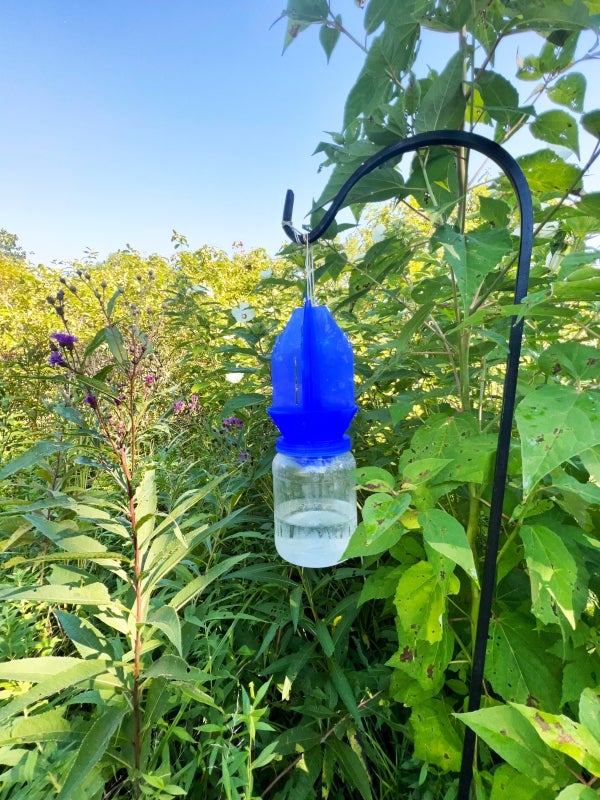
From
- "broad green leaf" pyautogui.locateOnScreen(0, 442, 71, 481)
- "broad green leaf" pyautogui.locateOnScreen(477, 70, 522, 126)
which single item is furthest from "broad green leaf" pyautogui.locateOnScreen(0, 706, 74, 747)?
"broad green leaf" pyautogui.locateOnScreen(477, 70, 522, 126)

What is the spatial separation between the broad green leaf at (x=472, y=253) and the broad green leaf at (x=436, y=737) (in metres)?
0.76

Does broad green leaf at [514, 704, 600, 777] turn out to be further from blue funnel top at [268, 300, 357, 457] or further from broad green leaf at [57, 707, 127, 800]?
broad green leaf at [57, 707, 127, 800]

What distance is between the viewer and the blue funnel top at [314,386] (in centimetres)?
66

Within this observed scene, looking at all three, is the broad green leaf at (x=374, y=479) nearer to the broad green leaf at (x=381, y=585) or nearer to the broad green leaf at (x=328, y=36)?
the broad green leaf at (x=381, y=585)

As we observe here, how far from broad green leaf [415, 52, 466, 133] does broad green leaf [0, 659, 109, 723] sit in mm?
994

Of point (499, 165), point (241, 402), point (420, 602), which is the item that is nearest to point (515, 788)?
point (420, 602)

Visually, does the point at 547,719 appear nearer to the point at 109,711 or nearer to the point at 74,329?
the point at 109,711

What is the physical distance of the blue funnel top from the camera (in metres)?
0.66

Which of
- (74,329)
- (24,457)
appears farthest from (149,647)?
(74,329)

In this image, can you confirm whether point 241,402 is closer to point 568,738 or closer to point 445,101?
point 445,101

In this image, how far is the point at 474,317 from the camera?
61cm

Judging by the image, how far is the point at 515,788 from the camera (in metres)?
0.60

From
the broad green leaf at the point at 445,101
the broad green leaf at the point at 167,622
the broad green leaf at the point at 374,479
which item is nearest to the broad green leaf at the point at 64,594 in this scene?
the broad green leaf at the point at 167,622

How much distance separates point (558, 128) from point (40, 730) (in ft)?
4.28
